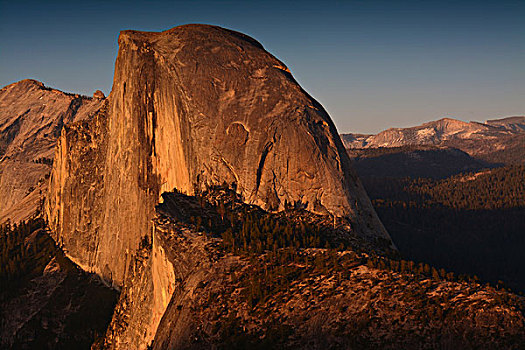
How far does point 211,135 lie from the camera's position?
242ft

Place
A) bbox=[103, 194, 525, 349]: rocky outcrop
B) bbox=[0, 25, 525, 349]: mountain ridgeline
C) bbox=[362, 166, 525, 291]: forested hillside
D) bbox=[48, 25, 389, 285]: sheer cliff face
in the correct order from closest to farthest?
bbox=[103, 194, 525, 349]: rocky outcrop < bbox=[0, 25, 525, 349]: mountain ridgeline < bbox=[48, 25, 389, 285]: sheer cliff face < bbox=[362, 166, 525, 291]: forested hillside

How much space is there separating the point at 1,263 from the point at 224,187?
7338cm

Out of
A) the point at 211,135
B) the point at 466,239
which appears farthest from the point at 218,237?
the point at 466,239

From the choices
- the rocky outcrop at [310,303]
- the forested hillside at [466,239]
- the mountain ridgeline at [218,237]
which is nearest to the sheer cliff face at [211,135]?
the mountain ridgeline at [218,237]

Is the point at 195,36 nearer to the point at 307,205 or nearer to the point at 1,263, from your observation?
the point at 307,205

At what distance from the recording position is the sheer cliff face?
69.3 meters

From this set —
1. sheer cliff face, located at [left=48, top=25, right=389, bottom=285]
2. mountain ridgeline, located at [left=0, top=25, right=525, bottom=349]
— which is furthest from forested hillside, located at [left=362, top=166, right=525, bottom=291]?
mountain ridgeline, located at [left=0, top=25, right=525, bottom=349]

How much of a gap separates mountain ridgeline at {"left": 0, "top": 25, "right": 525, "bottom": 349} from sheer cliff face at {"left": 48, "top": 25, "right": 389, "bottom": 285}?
0.75ft

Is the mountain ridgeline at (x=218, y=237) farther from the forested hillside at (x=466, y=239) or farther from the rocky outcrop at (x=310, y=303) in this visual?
the forested hillside at (x=466, y=239)

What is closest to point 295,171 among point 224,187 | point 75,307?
point 224,187

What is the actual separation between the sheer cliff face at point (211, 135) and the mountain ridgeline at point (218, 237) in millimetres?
228

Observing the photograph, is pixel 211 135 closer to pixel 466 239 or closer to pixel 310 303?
pixel 310 303

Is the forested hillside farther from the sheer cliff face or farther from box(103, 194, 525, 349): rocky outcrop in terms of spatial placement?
box(103, 194, 525, 349): rocky outcrop

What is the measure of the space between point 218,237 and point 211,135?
18902 mm
